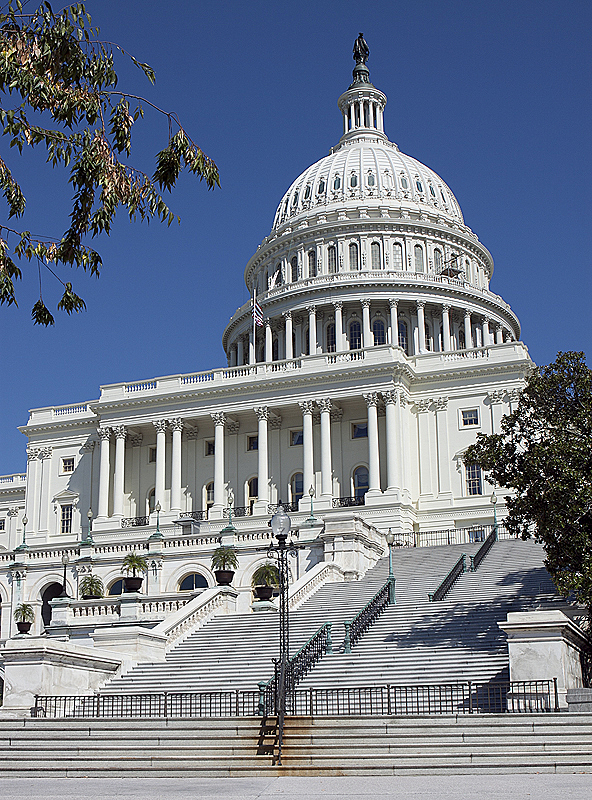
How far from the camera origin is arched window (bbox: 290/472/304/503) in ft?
239

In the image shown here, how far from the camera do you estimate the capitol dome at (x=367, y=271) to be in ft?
315

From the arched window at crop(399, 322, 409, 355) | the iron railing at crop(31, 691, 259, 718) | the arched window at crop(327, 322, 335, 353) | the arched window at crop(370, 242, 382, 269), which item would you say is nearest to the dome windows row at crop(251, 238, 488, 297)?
the arched window at crop(370, 242, 382, 269)

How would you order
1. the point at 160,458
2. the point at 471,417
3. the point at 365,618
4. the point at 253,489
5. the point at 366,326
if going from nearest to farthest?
the point at 365,618, the point at 471,417, the point at 253,489, the point at 160,458, the point at 366,326

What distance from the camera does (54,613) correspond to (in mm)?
42656

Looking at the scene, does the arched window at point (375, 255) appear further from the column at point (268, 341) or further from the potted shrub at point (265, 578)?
the potted shrub at point (265, 578)

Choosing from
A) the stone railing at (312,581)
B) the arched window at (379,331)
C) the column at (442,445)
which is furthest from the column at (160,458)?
the stone railing at (312,581)

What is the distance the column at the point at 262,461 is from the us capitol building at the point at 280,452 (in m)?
0.10

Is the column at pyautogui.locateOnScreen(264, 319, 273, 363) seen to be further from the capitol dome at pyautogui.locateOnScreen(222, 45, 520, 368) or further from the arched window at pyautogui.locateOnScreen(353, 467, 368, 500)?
the arched window at pyautogui.locateOnScreen(353, 467, 368, 500)

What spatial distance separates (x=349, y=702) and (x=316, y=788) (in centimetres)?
577

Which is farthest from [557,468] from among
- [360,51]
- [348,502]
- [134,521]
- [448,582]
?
[360,51]

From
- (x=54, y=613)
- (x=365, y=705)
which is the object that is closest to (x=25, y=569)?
(x=54, y=613)

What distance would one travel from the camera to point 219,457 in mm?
73625

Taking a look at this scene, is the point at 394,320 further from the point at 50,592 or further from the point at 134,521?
the point at 50,592

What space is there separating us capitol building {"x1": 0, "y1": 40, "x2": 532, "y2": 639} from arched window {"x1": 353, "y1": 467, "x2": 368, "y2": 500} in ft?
0.30
